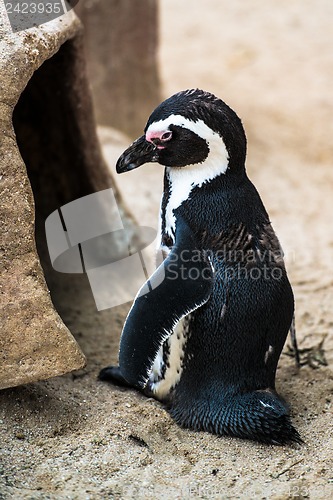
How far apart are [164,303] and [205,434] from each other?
44cm

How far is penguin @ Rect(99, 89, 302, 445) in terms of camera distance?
81.2 inches

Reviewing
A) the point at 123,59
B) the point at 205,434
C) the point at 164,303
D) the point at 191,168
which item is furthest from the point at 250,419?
the point at 123,59

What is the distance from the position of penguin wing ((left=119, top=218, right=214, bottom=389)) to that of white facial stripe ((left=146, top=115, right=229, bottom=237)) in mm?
150

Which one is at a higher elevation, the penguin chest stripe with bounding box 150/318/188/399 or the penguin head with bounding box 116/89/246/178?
the penguin head with bounding box 116/89/246/178

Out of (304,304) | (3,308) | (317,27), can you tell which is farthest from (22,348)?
(317,27)

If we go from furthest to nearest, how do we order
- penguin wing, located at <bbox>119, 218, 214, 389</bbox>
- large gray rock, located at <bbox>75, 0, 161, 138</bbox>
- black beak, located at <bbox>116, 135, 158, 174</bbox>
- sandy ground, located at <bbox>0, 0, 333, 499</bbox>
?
large gray rock, located at <bbox>75, 0, 161, 138</bbox> → black beak, located at <bbox>116, 135, 158, 174</bbox> → penguin wing, located at <bbox>119, 218, 214, 389</bbox> → sandy ground, located at <bbox>0, 0, 333, 499</bbox>

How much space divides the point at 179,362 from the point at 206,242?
0.39 meters

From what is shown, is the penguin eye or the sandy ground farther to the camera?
the penguin eye

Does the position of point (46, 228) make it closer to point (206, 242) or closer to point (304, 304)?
point (206, 242)

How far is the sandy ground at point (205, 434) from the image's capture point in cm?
193

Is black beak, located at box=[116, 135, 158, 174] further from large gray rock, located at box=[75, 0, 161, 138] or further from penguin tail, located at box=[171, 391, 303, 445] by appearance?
large gray rock, located at box=[75, 0, 161, 138]

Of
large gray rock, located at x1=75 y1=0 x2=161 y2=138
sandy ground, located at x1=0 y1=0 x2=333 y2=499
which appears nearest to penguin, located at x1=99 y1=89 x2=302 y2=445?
sandy ground, located at x1=0 y1=0 x2=333 y2=499

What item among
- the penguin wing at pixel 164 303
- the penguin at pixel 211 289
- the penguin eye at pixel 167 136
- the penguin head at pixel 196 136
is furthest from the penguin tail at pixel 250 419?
the penguin eye at pixel 167 136

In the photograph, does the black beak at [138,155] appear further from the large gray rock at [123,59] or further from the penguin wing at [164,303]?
the large gray rock at [123,59]
